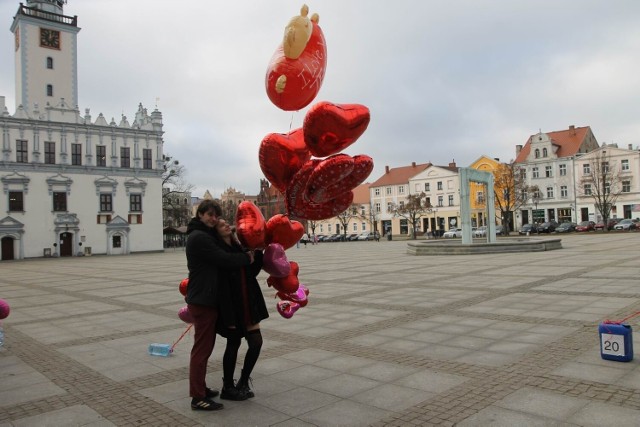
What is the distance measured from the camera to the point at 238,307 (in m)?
4.71

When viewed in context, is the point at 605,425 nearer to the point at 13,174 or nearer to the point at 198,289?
the point at 198,289

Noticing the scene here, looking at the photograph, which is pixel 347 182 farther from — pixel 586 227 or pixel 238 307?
pixel 586 227

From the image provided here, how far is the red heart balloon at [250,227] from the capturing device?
4.73m

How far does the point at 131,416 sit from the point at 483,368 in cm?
381

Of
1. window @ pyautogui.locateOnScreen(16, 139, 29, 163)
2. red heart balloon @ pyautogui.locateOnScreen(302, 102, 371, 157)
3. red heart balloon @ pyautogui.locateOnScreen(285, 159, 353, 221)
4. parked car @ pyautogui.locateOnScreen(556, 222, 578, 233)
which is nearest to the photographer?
red heart balloon @ pyautogui.locateOnScreen(302, 102, 371, 157)

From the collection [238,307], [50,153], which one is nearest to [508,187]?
[50,153]

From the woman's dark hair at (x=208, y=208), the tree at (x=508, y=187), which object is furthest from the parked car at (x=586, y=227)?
the woman's dark hair at (x=208, y=208)

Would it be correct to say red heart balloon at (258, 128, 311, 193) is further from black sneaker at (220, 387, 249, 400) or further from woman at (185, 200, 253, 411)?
black sneaker at (220, 387, 249, 400)

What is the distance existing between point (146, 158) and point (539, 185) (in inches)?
2063

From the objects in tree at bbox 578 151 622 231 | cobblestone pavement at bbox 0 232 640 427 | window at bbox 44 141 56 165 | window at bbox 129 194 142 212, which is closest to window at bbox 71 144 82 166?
window at bbox 44 141 56 165

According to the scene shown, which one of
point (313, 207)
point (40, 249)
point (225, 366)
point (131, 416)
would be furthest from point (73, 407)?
point (40, 249)

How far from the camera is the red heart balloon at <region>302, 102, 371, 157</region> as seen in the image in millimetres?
4457

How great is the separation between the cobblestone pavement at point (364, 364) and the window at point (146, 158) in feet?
149

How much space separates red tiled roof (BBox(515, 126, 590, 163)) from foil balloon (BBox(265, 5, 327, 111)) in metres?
72.0
